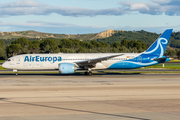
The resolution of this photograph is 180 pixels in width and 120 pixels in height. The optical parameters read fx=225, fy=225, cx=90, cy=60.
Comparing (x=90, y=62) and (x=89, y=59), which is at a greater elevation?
(x=89, y=59)

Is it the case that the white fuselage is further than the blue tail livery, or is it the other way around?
the blue tail livery

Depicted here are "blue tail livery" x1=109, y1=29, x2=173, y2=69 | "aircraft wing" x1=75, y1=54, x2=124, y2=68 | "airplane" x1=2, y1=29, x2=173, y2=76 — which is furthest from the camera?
"blue tail livery" x1=109, y1=29, x2=173, y2=69

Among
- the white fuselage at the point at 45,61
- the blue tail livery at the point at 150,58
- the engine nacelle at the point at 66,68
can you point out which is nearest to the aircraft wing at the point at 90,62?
the white fuselage at the point at 45,61

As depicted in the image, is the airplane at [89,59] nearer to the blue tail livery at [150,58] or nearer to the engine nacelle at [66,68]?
the blue tail livery at [150,58]

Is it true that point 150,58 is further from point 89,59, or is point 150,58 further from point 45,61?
point 45,61

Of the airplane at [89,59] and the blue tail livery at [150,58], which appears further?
the blue tail livery at [150,58]

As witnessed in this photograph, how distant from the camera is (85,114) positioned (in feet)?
36.3

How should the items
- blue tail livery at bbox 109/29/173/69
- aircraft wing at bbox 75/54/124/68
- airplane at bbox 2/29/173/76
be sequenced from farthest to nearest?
blue tail livery at bbox 109/29/173/69, airplane at bbox 2/29/173/76, aircraft wing at bbox 75/54/124/68

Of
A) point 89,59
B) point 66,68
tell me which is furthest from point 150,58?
point 66,68

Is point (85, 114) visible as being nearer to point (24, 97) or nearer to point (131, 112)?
point (131, 112)

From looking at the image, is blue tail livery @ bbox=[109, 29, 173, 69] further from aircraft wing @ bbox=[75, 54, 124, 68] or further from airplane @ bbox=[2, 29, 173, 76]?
aircraft wing @ bbox=[75, 54, 124, 68]

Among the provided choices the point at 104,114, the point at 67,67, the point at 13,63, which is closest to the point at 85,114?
the point at 104,114

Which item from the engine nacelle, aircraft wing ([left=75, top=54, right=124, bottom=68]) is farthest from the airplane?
the engine nacelle

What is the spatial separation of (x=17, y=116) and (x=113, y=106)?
5220 millimetres
